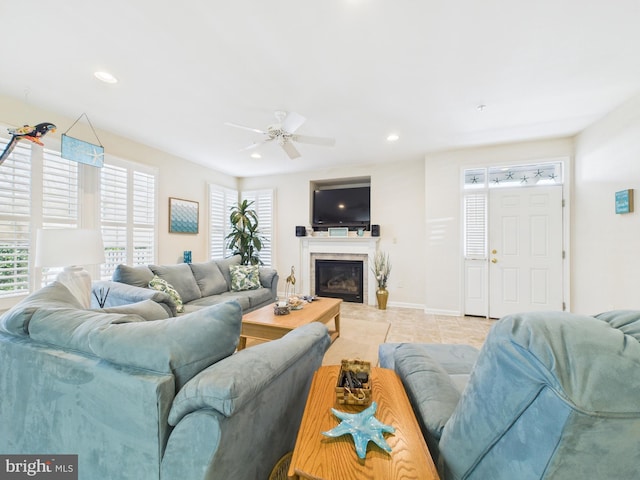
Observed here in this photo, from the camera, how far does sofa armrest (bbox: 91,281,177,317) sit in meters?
2.33

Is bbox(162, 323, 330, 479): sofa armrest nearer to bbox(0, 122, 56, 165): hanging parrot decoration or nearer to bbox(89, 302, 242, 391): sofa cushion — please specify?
bbox(89, 302, 242, 391): sofa cushion

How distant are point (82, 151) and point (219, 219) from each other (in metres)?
2.47

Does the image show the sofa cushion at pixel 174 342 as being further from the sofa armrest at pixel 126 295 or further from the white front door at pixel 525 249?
the white front door at pixel 525 249

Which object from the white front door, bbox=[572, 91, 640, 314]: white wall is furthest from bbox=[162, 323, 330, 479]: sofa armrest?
A: the white front door

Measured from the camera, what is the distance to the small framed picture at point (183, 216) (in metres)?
4.30

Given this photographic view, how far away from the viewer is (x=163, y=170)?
164 inches

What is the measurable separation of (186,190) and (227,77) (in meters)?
2.81

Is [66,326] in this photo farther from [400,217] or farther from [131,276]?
[400,217]

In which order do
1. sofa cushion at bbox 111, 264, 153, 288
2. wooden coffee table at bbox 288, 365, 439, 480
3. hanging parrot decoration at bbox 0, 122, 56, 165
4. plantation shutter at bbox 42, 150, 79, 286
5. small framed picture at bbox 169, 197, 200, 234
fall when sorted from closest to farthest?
wooden coffee table at bbox 288, 365, 439, 480 → hanging parrot decoration at bbox 0, 122, 56, 165 → sofa cushion at bbox 111, 264, 153, 288 → plantation shutter at bbox 42, 150, 79, 286 → small framed picture at bbox 169, 197, 200, 234

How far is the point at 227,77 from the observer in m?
2.30

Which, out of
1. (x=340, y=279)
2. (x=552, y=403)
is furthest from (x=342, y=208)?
(x=552, y=403)

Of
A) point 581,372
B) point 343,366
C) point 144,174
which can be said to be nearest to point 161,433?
point 343,366

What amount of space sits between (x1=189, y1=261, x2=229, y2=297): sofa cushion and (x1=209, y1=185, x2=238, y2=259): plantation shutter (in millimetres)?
1433

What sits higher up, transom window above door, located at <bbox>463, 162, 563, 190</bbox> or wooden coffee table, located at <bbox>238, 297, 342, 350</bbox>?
transom window above door, located at <bbox>463, 162, 563, 190</bbox>
